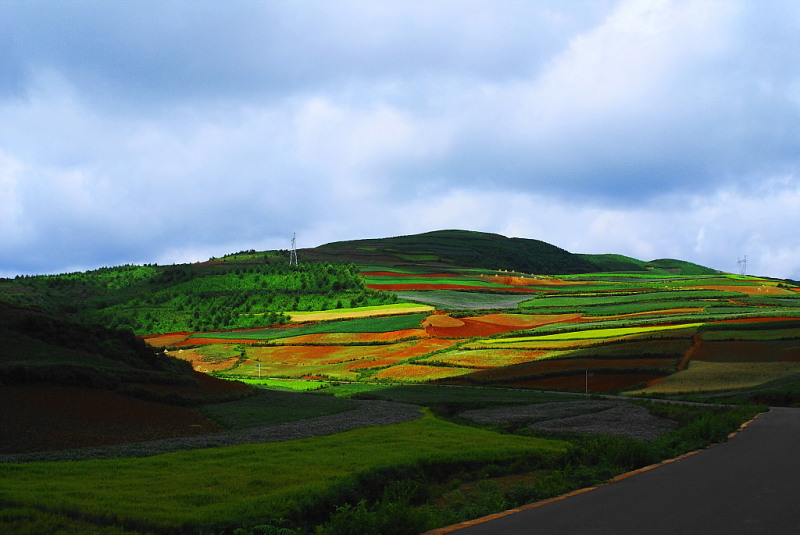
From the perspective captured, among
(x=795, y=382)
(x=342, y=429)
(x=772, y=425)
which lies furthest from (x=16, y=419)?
(x=795, y=382)

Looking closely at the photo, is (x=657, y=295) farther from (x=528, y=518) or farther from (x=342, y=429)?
(x=528, y=518)

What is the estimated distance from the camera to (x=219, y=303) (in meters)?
118

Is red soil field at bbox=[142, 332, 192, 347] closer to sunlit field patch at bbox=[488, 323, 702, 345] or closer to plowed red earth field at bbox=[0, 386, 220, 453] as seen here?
sunlit field patch at bbox=[488, 323, 702, 345]

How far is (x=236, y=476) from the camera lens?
18.9 metres

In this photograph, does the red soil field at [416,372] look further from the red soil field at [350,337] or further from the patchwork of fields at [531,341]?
the red soil field at [350,337]

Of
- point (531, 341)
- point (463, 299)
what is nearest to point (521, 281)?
point (463, 299)

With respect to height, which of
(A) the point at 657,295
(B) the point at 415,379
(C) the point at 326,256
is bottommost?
(B) the point at 415,379

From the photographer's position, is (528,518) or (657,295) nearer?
(528,518)

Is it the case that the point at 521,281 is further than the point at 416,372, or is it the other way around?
the point at 521,281

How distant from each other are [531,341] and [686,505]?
61.2 metres

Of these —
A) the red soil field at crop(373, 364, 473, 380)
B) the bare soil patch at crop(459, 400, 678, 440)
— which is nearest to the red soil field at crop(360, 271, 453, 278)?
the red soil field at crop(373, 364, 473, 380)

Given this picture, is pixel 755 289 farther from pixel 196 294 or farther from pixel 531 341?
pixel 196 294

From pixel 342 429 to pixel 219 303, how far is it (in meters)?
91.4

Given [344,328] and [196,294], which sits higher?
[196,294]
